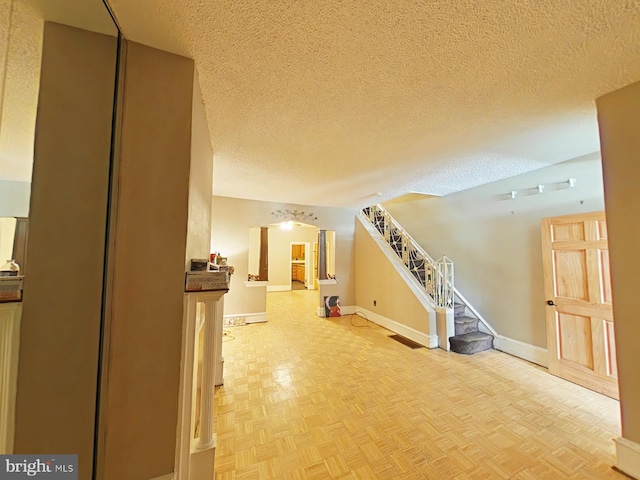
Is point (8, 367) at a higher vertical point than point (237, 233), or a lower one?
lower

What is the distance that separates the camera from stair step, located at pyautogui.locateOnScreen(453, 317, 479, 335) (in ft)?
12.1

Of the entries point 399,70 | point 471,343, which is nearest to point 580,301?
point 471,343

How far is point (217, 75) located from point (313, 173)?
185 cm

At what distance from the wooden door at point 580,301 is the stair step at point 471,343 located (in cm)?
75

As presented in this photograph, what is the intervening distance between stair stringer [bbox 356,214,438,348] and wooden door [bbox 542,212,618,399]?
4.39 feet

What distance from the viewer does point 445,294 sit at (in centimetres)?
374

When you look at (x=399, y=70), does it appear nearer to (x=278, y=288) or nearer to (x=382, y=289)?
(x=382, y=289)

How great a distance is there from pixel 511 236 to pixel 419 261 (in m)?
1.61

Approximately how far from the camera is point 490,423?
1.98m

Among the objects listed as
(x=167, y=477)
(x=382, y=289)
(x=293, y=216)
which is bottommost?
(x=167, y=477)

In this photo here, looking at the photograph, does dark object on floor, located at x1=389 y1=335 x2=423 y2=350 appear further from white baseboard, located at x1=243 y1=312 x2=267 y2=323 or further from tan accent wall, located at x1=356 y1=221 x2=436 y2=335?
white baseboard, located at x1=243 y1=312 x2=267 y2=323

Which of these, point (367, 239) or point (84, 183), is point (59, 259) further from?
point (367, 239)

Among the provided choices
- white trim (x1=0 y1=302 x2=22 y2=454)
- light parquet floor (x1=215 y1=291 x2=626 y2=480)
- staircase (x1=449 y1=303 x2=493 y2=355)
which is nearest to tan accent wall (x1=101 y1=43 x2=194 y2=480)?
white trim (x1=0 y1=302 x2=22 y2=454)

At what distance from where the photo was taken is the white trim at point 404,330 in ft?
12.0
